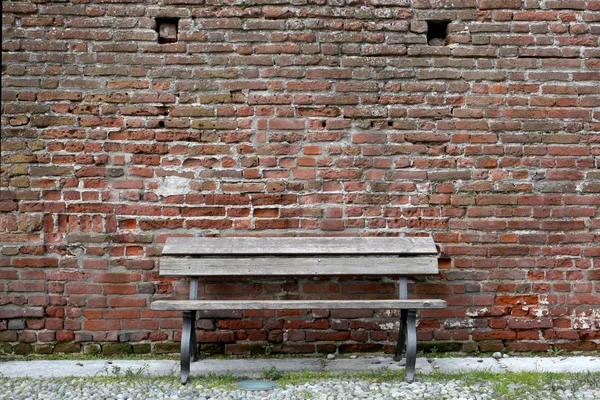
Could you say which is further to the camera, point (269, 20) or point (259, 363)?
point (269, 20)

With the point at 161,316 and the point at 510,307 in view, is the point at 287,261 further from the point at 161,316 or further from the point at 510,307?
the point at 510,307

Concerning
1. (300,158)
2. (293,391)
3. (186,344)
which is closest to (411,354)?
(293,391)

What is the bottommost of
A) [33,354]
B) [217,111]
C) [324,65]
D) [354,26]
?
[33,354]

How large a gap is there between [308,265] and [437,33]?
188 cm

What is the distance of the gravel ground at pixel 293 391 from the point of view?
10.1ft

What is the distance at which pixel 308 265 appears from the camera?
3750 millimetres

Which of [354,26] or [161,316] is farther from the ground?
[354,26]

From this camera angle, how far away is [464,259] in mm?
3988

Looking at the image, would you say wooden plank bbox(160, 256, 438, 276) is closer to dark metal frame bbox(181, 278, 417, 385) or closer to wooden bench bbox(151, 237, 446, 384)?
wooden bench bbox(151, 237, 446, 384)

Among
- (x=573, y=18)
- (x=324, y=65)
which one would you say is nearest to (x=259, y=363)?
(x=324, y=65)

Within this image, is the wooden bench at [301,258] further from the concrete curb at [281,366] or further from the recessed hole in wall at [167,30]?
the recessed hole in wall at [167,30]

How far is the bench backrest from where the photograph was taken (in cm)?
370

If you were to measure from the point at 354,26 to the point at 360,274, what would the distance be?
1694mm

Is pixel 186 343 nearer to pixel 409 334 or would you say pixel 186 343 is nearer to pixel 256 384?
pixel 256 384
